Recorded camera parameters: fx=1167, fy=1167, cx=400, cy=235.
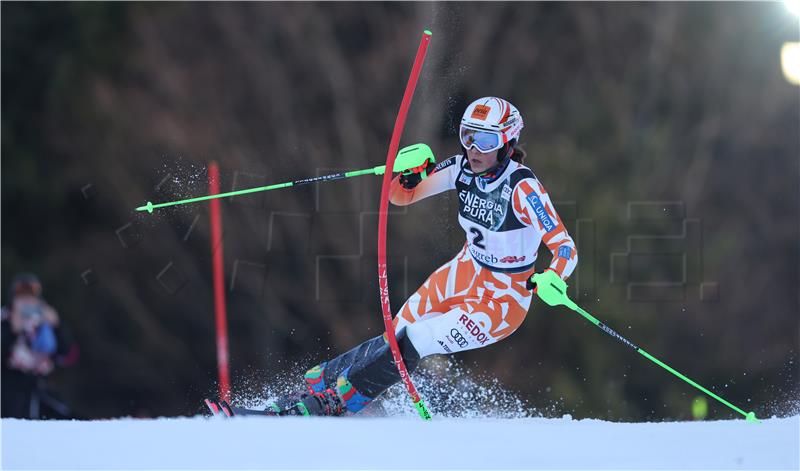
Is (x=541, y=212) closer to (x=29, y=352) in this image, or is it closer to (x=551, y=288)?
(x=551, y=288)

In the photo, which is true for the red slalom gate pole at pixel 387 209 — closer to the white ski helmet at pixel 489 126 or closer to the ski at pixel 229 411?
the white ski helmet at pixel 489 126

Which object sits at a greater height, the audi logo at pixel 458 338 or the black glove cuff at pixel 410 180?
the black glove cuff at pixel 410 180

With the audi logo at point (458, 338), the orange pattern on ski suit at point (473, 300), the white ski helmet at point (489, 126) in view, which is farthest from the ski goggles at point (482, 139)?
the audi logo at point (458, 338)

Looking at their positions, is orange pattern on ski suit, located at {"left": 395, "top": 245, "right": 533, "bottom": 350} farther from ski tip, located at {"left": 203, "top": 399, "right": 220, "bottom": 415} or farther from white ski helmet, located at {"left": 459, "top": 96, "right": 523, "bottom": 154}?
ski tip, located at {"left": 203, "top": 399, "right": 220, "bottom": 415}

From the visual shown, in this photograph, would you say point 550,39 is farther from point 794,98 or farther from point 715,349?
point 715,349

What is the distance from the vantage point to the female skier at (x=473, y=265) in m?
4.99

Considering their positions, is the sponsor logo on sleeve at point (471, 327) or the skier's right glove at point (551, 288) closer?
the skier's right glove at point (551, 288)

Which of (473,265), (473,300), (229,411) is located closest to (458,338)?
(473,300)

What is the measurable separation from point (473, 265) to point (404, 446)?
3.27 ft

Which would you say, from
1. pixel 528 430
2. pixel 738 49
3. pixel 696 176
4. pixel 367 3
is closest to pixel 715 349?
pixel 696 176

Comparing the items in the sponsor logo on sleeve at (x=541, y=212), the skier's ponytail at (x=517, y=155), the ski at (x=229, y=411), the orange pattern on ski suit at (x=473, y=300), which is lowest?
the ski at (x=229, y=411)

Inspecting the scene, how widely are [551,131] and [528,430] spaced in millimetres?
7856

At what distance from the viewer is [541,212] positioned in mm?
4902

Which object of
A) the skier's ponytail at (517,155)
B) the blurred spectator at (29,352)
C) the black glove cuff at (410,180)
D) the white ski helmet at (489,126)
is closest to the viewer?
the white ski helmet at (489,126)
